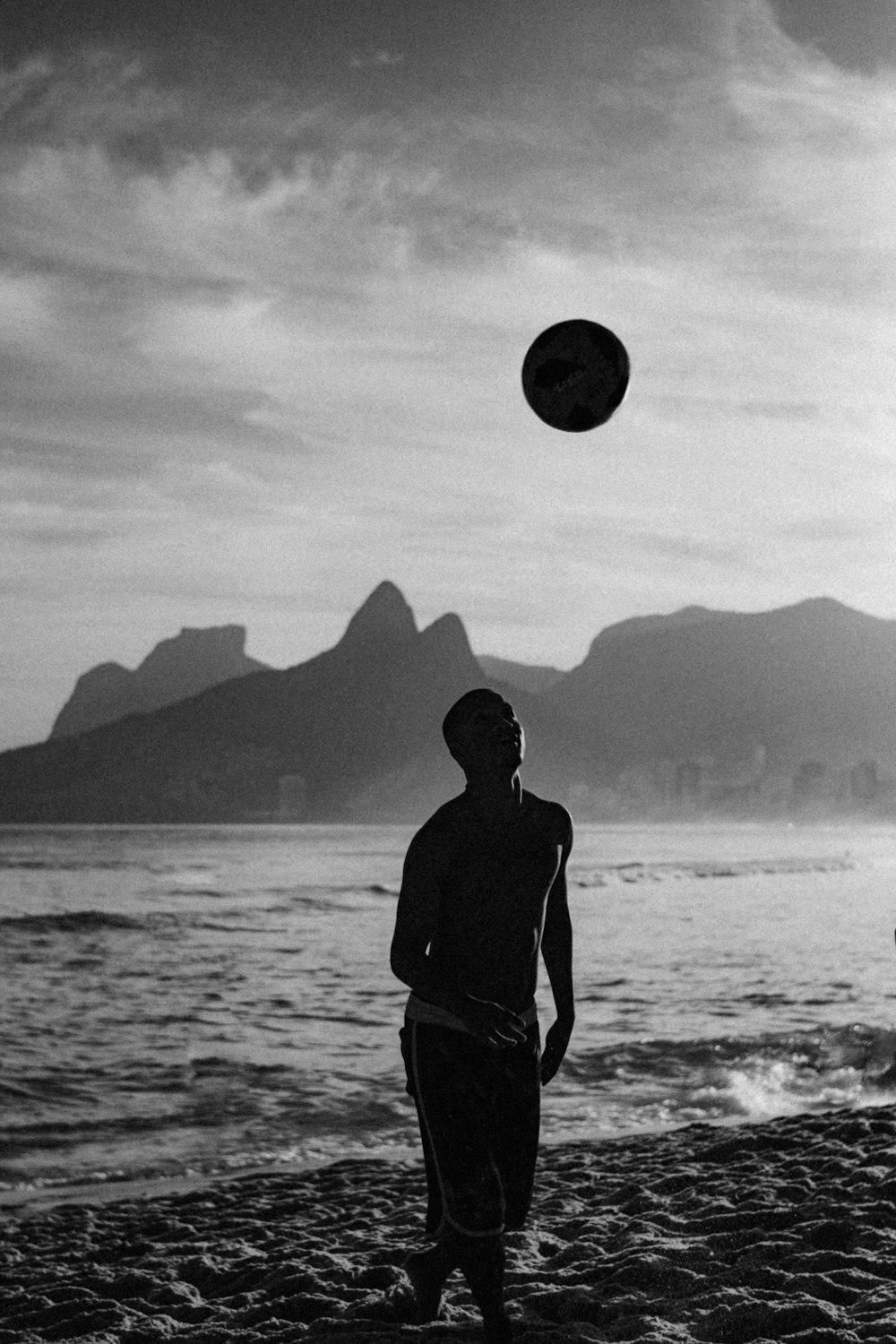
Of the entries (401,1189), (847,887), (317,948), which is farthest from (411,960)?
(847,887)

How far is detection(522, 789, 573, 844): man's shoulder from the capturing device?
4.45m

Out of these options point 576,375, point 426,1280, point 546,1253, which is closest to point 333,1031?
point 546,1253

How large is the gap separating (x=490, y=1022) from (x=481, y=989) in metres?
0.18

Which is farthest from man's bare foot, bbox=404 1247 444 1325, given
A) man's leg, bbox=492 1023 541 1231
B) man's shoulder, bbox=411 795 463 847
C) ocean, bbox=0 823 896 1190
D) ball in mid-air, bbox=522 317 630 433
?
ocean, bbox=0 823 896 1190

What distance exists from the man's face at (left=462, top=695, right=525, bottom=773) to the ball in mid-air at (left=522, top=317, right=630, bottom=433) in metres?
1.74

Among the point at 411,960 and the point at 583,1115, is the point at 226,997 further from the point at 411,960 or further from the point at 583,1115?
the point at 411,960

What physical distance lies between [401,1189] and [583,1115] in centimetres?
322

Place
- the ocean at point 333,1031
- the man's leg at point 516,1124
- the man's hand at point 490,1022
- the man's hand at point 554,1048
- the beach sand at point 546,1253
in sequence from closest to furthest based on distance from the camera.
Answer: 1. the man's hand at point 490,1022
2. the man's leg at point 516,1124
3. the man's hand at point 554,1048
4. the beach sand at point 546,1253
5. the ocean at point 333,1031

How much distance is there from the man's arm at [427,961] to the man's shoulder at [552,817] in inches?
15.4

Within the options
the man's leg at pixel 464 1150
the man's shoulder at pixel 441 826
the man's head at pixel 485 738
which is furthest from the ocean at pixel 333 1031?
the man's head at pixel 485 738

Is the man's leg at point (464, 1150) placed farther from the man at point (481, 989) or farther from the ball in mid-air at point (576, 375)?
the ball in mid-air at point (576, 375)

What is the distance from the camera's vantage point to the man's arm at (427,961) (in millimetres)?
4164

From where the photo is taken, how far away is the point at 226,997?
59.2 feet

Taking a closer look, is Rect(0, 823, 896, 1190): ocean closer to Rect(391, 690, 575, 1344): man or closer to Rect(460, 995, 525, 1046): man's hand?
Rect(391, 690, 575, 1344): man
